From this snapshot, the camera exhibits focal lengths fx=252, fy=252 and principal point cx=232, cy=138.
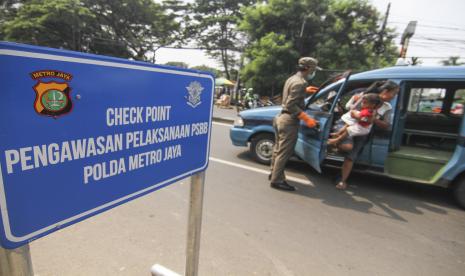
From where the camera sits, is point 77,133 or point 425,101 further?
point 425,101

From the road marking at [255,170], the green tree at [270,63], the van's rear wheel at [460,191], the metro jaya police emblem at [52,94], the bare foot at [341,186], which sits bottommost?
the road marking at [255,170]

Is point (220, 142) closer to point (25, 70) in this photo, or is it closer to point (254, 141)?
point (254, 141)

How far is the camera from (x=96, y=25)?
22.5 metres

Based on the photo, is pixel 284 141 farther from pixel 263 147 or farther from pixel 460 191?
pixel 460 191

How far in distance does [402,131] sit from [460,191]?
126 cm

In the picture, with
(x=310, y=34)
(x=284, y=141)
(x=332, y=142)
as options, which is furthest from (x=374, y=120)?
(x=310, y=34)

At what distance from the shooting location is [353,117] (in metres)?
3.68

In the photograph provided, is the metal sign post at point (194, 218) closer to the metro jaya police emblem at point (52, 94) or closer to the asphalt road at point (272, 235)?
the asphalt road at point (272, 235)

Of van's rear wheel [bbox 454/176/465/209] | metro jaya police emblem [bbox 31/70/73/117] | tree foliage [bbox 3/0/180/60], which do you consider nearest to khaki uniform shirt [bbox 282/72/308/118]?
van's rear wheel [bbox 454/176/465/209]

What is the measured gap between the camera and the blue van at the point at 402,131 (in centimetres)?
340

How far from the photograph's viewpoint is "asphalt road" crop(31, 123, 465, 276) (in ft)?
6.70

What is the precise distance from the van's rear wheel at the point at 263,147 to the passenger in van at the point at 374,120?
125cm

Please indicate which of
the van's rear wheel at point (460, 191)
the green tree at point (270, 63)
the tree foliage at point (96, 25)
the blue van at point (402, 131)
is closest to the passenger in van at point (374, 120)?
the blue van at point (402, 131)

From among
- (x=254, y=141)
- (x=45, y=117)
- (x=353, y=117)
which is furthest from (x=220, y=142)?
(x=45, y=117)
